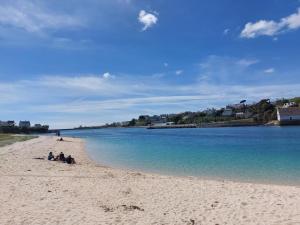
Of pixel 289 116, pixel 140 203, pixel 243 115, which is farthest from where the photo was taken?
pixel 243 115

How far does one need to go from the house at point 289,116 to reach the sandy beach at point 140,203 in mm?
133339

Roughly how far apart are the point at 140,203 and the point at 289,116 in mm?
139921

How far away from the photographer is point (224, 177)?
853 inches

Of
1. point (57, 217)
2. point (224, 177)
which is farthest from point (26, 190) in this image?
point (224, 177)

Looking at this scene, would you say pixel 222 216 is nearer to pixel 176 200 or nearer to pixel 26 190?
pixel 176 200

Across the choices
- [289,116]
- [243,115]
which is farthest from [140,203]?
[243,115]

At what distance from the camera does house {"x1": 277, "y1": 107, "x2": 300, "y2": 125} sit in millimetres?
141738

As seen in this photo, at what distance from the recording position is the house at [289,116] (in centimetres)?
14174

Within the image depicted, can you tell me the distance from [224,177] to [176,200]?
9.25m

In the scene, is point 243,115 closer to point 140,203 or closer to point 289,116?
point 289,116

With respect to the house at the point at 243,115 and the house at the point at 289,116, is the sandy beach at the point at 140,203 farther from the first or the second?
the house at the point at 243,115

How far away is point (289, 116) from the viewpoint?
142500mm

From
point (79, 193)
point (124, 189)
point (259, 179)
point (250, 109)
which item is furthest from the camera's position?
point (250, 109)

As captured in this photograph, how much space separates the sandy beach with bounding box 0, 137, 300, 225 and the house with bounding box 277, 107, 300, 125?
437 feet
